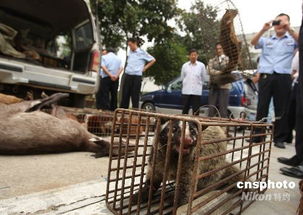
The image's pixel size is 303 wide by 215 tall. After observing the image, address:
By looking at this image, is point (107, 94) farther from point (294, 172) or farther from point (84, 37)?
point (294, 172)

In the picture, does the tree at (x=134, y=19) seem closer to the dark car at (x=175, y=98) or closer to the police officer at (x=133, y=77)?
the dark car at (x=175, y=98)

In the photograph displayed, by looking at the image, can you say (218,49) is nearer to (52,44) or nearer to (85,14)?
(85,14)

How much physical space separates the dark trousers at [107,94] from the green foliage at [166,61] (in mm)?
6479

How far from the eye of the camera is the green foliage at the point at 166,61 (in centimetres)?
1379

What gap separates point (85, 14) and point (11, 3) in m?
1.46

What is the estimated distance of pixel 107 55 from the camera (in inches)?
288

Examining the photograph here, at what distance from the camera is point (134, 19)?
33.7ft

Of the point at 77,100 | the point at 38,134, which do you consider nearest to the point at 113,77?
the point at 77,100

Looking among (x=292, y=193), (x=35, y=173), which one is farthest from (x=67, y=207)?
(x=292, y=193)

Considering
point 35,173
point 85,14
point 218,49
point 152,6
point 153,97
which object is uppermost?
point 152,6

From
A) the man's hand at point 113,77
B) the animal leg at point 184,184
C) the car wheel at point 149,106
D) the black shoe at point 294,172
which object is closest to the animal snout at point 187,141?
the animal leg at point 184,184

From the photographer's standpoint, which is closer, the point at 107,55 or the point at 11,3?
the point at 11,3

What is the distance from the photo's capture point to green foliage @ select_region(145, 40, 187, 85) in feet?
45.2

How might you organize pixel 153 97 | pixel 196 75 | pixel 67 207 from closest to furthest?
pixel 67 207 → pixel 196 75 → pixel 153 97
